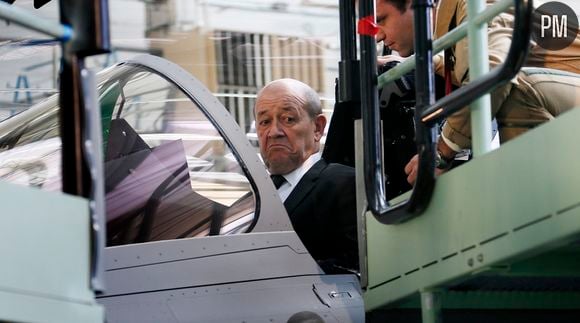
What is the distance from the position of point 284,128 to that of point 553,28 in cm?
190

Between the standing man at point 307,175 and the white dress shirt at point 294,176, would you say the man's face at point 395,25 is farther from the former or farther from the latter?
the white dress shirt at point 294,176

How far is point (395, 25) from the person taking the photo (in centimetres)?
542

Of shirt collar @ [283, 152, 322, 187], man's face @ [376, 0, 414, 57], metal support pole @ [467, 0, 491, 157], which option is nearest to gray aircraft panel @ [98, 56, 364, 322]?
shirt collar @ [283, 152, 322, 187]

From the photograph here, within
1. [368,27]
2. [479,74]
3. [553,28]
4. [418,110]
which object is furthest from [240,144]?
[479,74]

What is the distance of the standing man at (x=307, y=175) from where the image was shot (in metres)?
5.58

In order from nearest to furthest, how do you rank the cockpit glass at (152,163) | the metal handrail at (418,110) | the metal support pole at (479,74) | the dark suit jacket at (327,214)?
the metal handrail at (418,110) → the metal support pole at (479,74) → the cockpit glass at (152,163) → the dark suit jacket at (327,214)

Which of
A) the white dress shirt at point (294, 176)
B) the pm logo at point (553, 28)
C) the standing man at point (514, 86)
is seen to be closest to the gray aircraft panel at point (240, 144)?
the white dress shirt at point (294, 176)

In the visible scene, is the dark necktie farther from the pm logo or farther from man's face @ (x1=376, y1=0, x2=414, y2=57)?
the pm logo

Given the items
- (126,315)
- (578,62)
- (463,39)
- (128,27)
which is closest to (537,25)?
(578,62)

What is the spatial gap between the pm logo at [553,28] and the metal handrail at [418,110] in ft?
1.93

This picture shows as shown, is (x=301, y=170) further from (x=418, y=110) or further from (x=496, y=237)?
(x=496, y=237)

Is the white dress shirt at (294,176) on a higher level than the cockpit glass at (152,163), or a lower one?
lower

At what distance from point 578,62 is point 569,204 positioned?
4.70ft

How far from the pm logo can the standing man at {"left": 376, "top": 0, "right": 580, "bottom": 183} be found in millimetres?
25
